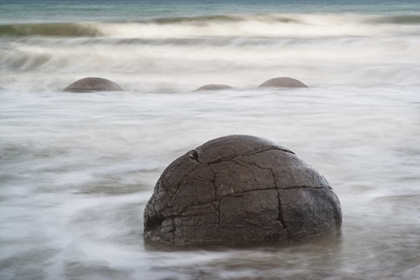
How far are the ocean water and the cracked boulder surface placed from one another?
84 millimetres

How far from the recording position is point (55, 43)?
74.7 feet

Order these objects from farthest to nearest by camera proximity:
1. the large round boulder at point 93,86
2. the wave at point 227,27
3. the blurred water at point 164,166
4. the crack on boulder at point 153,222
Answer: the wave at point 227,27
the large round boulder at point 93,86
the crack on boulder at point 153,222
the blurred water at point 164,166

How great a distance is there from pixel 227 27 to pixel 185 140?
775 inches

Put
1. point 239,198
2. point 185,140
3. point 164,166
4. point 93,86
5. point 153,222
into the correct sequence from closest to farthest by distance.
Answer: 1. point 239,198
2. point 153,222
3. point 164,166
4. point 185,140
5. point 93,86

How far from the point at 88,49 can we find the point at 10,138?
1286cm

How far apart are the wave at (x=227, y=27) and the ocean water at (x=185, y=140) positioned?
416 centimetres

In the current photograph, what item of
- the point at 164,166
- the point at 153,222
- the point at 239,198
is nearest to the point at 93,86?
the point at 164,166

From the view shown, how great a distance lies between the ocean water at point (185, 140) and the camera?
4.30 m

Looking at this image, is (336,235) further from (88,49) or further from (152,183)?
(88,49)

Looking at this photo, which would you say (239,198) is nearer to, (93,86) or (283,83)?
(283,83)

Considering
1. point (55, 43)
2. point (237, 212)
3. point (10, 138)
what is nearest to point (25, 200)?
point (237, 212)

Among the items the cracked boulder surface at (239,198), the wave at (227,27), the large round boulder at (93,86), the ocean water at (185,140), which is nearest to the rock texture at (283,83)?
the ocean water at (185,140)

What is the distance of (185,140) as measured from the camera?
8.96 metres

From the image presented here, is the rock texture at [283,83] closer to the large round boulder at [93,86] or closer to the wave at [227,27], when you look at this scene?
the large round boulder at [93,86]
